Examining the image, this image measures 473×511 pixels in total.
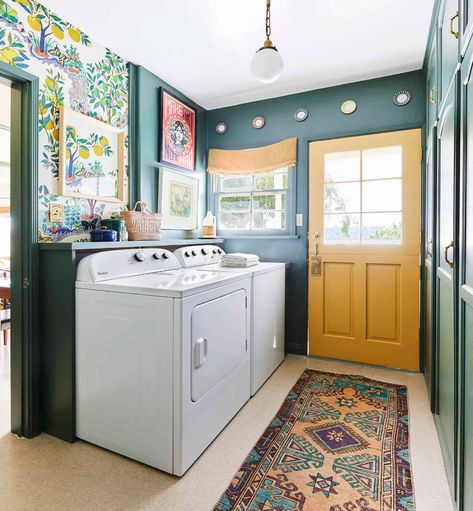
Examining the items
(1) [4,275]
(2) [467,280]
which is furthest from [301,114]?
(1) [4,275]

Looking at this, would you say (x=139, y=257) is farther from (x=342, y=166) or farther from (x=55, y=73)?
(x=342, y=166)

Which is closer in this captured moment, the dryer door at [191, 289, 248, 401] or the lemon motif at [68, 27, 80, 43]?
the dryer door at [191, 289, 248, 401]

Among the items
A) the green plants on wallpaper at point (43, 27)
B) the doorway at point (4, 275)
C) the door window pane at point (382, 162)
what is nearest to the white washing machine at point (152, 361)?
the doorway at point (4, 275)

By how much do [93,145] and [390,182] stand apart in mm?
2360

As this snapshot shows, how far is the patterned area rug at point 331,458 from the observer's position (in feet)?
4.69

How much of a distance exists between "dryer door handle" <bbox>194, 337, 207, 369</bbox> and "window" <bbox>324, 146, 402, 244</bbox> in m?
1.80

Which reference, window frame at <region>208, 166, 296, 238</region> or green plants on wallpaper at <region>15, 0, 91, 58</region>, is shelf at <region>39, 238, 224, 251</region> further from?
green plants on wallpaper at <region>15, 0, 91, 58</region>

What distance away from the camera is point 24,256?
1885 millimetres

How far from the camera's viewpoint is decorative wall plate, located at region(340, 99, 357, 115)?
296 centimetres

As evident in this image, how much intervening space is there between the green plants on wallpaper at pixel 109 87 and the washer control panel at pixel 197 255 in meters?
1.08

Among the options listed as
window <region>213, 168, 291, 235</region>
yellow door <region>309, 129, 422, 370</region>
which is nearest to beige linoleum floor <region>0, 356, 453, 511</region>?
yellow door <region>309, 129, 422, 370</region>

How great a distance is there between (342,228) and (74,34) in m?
2.49

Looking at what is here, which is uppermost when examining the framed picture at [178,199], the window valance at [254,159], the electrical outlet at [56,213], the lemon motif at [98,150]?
the window valance at [254,159]

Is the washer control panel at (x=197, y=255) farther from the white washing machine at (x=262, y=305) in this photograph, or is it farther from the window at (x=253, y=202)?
the window at (x=253, y=202)
